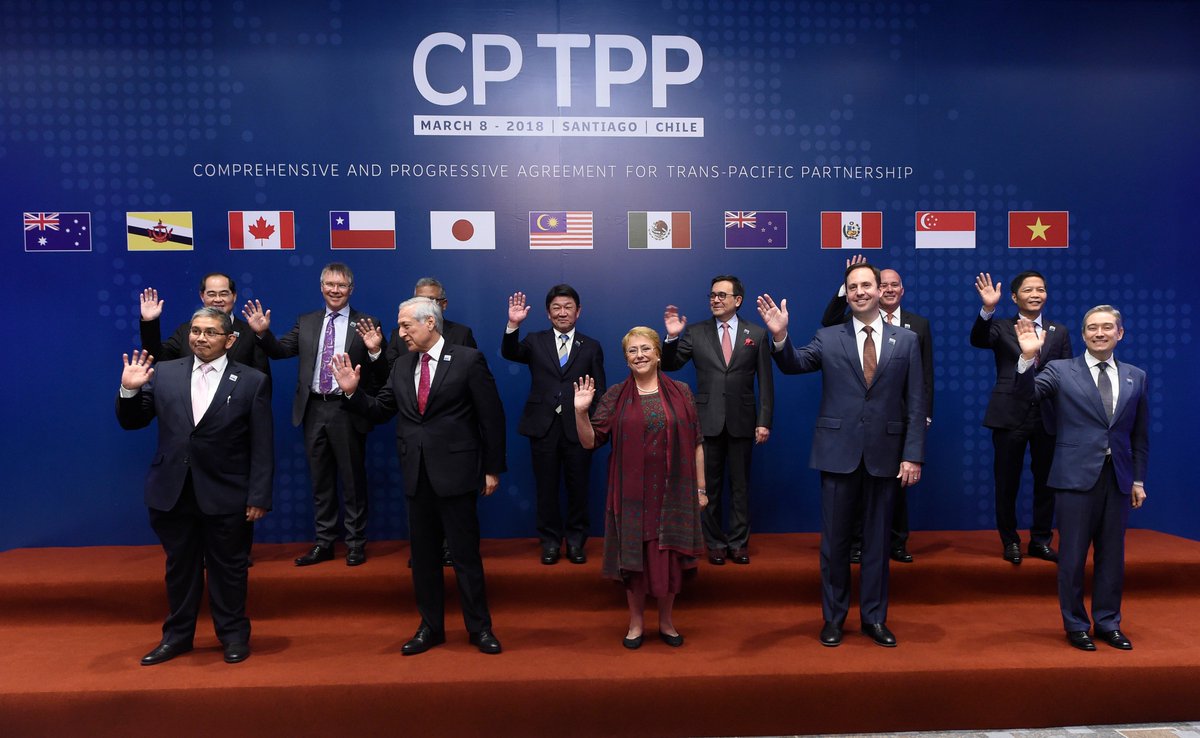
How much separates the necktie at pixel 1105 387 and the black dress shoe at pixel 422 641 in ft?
11.7

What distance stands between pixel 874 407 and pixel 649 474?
1171mm

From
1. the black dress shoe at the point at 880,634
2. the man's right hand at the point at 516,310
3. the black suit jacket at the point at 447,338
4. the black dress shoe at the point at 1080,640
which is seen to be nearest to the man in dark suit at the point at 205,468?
the black suit jacket at the point at 447,338

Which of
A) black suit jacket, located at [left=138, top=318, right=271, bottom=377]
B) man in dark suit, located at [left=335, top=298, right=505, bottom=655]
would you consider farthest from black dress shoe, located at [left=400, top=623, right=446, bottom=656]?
black suit jacket, located at [left=138, top=318, right=271, bottom=377]

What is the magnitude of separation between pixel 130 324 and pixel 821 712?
5126mm

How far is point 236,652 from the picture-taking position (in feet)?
10.9

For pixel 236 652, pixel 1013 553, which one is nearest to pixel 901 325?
pixel 1013 553

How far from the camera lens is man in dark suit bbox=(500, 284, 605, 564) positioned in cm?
426

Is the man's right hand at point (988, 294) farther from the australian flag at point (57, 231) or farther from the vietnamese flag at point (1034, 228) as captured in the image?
the australian flag at point (57, 231)

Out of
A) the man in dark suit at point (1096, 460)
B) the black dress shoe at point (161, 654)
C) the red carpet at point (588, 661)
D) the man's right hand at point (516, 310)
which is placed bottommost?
the red carpet at point (588, 661)

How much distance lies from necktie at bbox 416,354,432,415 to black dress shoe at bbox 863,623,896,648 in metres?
2.54

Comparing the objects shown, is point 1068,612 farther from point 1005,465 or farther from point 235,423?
point 235,423

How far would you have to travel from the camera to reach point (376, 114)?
493cm

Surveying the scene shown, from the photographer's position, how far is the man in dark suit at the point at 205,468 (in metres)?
3.23

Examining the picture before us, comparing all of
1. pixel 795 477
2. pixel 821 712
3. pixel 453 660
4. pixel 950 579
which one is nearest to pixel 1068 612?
pixel 950 579
